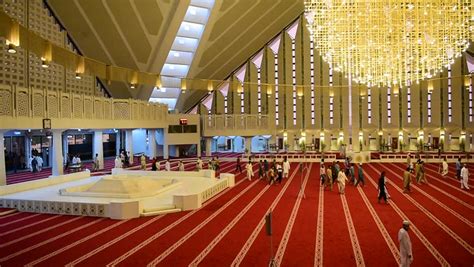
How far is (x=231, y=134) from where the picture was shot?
86.3ft

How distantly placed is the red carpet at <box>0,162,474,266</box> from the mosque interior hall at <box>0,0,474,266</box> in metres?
0.05

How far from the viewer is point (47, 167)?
19.8 metres

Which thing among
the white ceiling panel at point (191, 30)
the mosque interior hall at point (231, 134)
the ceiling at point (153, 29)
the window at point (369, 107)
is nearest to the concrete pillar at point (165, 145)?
the mosque interior hall at point (231, 134)

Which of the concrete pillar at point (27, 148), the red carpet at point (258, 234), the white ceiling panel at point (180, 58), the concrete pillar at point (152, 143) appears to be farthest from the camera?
the concrete pillar at point (152, 143)

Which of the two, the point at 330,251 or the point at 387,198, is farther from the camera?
the point at 387,198

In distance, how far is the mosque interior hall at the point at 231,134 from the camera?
7.02m

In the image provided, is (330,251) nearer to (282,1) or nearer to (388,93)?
(282,1)

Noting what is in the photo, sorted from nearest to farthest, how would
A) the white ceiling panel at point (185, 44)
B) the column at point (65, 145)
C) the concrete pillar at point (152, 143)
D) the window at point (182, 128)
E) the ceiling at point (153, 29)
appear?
the ceiling at point (153, 29), the column at point (65, 145), the white ceiling panel at point (185, 44), the concrete pillar at point (152, 143), the window at point (182, 128)

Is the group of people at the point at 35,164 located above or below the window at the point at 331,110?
below

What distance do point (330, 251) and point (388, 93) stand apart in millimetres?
25345

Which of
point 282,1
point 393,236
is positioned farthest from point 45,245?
point 282,1

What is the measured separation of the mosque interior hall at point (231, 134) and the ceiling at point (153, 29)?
0.30 feet

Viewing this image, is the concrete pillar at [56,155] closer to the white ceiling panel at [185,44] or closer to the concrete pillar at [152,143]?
the concrete pillar at [152,143]

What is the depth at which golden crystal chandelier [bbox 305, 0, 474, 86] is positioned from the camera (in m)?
9.59
